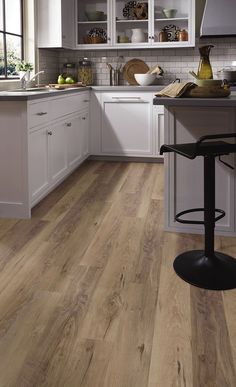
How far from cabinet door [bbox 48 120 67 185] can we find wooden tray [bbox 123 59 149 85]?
1.84 metres

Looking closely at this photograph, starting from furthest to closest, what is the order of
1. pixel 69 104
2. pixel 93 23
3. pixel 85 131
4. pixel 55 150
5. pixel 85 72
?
pixel 85 72
pixel 93 23
pixel 85 131
pixel 69 104
pixel 55 150

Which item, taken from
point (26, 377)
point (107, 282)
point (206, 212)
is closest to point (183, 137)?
point (206, 212)

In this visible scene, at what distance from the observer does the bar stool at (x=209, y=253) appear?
2246mm

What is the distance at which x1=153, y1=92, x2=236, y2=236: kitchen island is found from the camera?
2.80 meters

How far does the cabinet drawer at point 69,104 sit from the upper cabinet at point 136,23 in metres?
0.90

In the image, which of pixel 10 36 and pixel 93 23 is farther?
pixel 93 23

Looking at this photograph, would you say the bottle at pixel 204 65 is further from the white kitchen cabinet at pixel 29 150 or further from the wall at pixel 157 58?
the wall at pixel 157 58

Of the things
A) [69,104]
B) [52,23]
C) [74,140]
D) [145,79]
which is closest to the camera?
[69,104]

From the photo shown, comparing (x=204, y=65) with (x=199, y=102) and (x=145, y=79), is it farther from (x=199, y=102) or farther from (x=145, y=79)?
(x=145, y=79)

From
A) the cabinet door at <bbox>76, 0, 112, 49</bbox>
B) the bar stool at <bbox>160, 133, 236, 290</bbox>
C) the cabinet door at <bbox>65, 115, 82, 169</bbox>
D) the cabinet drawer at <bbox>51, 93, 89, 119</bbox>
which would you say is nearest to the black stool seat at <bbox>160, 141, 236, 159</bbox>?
the bar stool at <bbox>160, 133, 236, 290</bbox>

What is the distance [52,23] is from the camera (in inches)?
205

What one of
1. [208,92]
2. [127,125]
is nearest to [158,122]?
[127,125]

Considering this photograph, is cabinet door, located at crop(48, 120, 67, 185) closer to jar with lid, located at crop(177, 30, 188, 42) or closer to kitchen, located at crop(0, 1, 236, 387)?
kitchen, located at crop(0, 1, 236, 387)

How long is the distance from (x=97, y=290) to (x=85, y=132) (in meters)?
3.32
